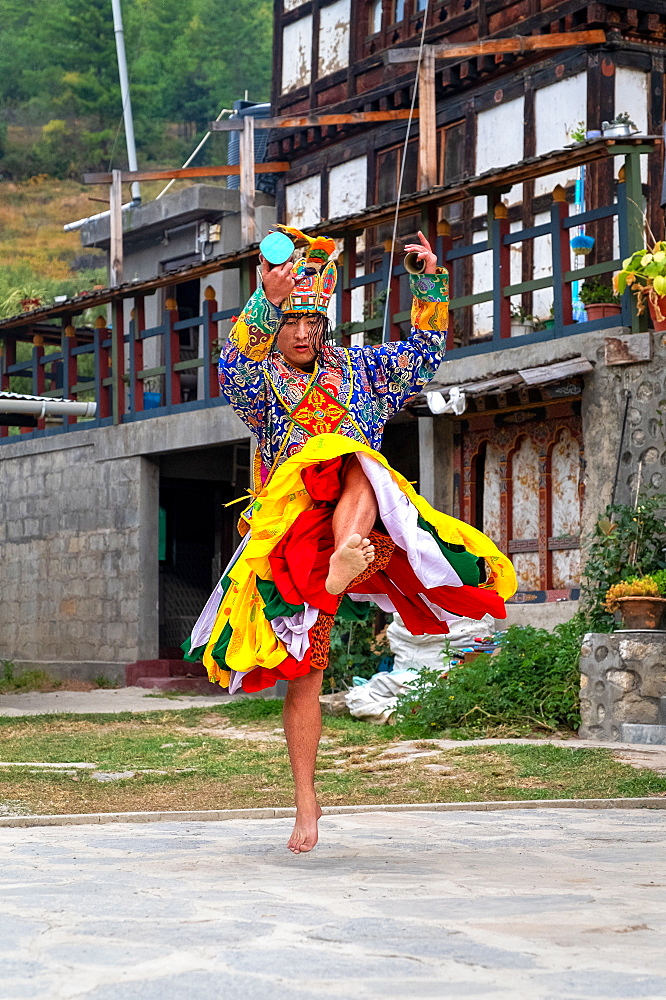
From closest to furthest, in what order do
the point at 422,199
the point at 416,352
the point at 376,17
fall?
the point at 416,352
the point at 422,199
the point at 376,17

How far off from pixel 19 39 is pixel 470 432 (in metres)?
59.6

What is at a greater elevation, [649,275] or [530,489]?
[649,275]

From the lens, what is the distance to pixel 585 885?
404 centimetres

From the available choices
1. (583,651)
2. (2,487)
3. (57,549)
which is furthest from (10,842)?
(2,487)

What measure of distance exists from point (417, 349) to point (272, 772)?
3.32 meters

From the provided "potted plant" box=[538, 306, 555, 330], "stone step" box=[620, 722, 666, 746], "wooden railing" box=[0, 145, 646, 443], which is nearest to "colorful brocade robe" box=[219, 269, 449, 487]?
"stone step" box=[620, 722, 666, 746]

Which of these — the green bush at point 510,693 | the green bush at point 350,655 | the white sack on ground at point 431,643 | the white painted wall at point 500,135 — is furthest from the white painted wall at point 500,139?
the green bush at point 510,693

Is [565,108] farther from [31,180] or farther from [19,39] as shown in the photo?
[19,39]

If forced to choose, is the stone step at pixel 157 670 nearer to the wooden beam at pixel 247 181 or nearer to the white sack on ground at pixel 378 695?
the wooden beam at pixel 247 181

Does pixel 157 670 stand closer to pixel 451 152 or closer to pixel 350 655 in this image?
pixel 350 655

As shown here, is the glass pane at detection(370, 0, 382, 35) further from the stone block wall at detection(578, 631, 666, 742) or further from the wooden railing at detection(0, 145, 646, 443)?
the stone block wall at detection(578, 631, 666, 742)

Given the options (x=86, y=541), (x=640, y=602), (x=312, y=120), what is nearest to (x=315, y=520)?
(x=640, y=602)

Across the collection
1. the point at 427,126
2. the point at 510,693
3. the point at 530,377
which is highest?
the point at 427,126

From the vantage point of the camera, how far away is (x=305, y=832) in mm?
4766
